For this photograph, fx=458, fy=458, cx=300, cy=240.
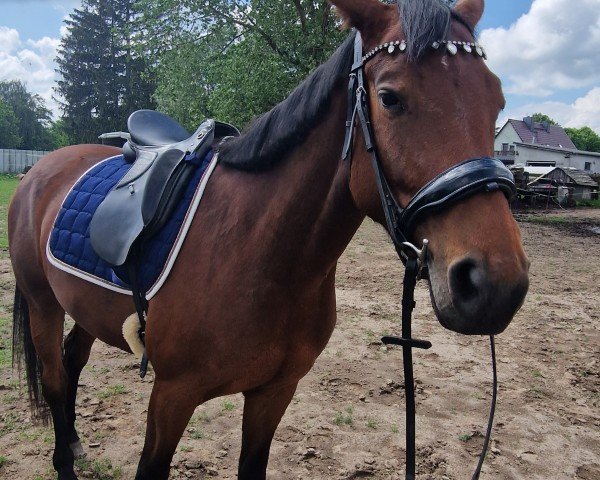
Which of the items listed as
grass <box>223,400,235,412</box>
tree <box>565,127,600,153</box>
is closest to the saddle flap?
grass <box>223,400,235,412</box>

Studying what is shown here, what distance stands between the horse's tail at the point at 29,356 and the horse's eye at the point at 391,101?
9.16ft

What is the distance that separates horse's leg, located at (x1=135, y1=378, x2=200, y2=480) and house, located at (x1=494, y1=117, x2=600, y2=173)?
39046mm

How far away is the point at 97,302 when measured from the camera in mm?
2145

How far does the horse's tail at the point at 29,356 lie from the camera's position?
2982 mm

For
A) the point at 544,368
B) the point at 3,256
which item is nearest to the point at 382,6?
the point at 544,368

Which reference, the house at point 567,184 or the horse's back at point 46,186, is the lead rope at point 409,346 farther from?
the house at point 567,184

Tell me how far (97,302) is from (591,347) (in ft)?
15.8

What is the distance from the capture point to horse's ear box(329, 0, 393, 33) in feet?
4.47

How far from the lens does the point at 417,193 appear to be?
1.17 metres

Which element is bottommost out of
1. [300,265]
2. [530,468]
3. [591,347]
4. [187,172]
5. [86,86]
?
[530,468]

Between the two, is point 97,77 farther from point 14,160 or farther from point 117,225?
point 117,225

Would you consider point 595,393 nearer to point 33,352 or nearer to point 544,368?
point 544,368

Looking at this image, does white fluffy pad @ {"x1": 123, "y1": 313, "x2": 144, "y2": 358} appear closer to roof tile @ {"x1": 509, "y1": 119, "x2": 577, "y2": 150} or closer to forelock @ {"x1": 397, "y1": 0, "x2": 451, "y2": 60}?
forelock @ {"x1": 397, "y1": 0, "x2": 451, "y2": 60}

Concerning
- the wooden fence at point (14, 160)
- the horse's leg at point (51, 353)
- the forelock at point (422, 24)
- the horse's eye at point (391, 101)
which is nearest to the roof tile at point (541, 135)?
the wooden fence at point (14, 160)
